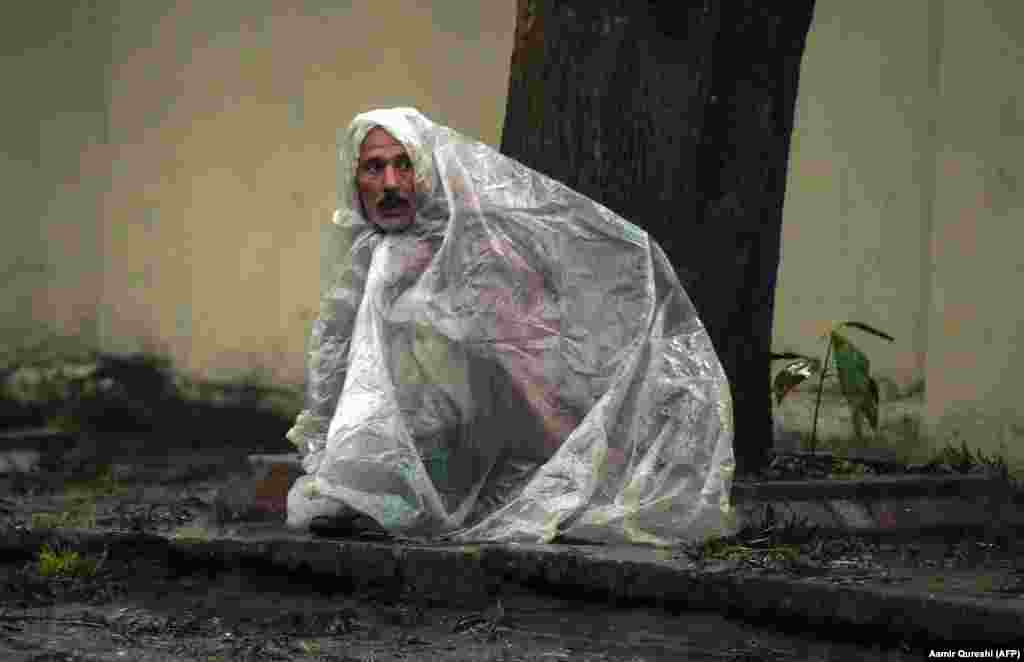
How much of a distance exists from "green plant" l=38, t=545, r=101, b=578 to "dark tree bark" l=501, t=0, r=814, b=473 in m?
1.59

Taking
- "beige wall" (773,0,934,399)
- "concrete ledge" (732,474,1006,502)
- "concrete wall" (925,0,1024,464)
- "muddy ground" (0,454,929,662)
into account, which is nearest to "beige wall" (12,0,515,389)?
"beige wall" (773,0,934,399)

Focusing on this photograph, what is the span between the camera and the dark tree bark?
17.9 ft

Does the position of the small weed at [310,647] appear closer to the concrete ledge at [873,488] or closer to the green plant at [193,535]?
the green plant at [193,535]

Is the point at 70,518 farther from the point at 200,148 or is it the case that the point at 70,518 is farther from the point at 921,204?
the point at 200,148

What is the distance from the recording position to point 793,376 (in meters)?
6.00

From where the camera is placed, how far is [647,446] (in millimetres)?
5051

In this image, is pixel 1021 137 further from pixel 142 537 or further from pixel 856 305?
pixel 142 537

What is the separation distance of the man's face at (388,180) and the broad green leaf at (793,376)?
1.35 m

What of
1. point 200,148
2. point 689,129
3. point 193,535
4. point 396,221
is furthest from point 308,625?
point 200,148

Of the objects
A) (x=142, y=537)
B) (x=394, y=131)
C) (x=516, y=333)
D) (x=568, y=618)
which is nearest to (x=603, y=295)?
(x=516, y=333)

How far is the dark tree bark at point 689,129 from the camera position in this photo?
5.45 m

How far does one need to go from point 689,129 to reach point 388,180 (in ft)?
2.81

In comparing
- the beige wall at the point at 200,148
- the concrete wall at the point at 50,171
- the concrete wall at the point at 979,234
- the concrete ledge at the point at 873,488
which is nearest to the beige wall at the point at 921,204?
the concrete wall at the point at 979,234

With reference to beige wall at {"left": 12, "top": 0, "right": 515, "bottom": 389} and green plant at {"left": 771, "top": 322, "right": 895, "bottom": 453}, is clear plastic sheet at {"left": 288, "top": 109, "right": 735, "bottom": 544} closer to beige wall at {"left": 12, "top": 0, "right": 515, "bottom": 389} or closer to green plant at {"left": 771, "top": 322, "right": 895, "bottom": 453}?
green plant at {"left": 771, "top": 322, "right": 895, "bottom": 453}
